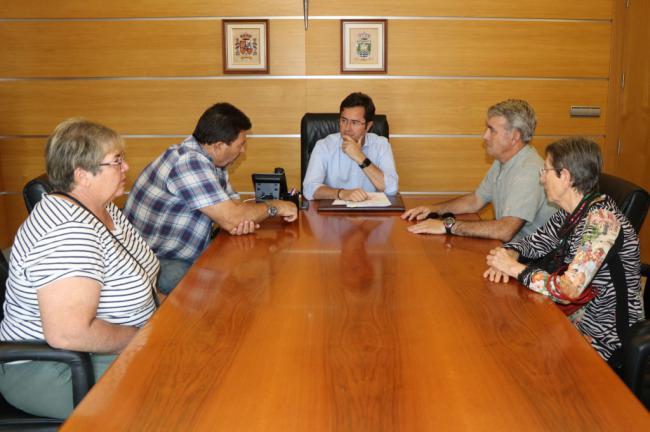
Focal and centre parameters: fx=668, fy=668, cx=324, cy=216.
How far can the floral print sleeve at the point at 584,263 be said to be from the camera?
1965 mm

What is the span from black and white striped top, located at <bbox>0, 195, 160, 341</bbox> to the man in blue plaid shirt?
2.60ft

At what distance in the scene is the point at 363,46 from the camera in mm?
4973

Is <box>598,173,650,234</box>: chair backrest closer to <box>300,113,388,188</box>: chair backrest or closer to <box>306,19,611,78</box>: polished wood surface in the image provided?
<box>300,113,388,188</box>: chair backrest

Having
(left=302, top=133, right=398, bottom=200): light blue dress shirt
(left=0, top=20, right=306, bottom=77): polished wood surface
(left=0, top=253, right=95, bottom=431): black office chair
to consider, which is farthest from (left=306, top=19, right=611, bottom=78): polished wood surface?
(left=0, top=253, right=95, bottom=431): black office chair

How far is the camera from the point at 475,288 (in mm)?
2062

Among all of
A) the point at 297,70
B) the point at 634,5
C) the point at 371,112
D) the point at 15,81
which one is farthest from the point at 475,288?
the point at 15,81

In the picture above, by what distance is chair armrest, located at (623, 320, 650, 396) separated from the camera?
1757 mm

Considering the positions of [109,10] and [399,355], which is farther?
[109,10]

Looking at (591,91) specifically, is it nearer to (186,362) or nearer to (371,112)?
(371,112)

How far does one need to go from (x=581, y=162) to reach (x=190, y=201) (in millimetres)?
1580

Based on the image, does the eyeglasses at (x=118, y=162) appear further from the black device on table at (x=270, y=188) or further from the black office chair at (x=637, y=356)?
the black office chair at (x=637, y=356)

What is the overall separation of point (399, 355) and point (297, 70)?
12.4 ft

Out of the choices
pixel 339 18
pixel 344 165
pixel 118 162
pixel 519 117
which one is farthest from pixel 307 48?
pixel 118 162

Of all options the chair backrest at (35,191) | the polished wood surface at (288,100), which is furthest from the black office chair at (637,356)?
the polished wood surface at (288,100)
